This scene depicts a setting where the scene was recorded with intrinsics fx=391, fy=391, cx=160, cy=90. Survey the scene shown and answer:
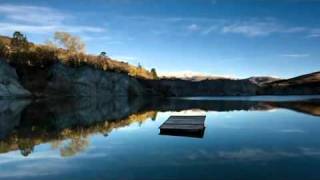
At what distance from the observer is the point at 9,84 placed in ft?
539

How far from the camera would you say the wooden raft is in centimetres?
4275

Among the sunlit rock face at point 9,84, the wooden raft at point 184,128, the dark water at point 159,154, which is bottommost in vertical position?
the dark water at point 159,154

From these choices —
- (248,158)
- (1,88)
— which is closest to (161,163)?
(248,158)

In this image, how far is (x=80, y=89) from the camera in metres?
198

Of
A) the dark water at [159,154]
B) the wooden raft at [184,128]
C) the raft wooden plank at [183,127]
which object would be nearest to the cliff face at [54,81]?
the dark water at [159,154]

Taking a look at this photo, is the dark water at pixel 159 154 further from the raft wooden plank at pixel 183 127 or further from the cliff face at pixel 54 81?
the cliff face at pixel 54 81

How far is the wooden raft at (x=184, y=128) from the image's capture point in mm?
42750

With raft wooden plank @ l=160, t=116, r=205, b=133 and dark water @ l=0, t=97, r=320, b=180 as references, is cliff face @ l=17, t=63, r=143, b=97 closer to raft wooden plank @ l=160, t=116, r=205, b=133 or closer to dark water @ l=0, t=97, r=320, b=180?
raft wooden plank @ l=160, t=116, r=205, b=133

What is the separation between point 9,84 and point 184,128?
5415 inches

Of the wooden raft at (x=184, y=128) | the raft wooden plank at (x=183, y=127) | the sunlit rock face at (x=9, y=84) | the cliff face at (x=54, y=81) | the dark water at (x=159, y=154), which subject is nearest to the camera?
the dark water at (x=159, y=154)

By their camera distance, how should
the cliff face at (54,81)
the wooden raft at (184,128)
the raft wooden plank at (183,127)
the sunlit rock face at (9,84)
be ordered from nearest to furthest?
the wooden raft at (184,128), the raft wooden plank at (183,127), the sunlit rock face at (9,84), the cliff face at (54,81)

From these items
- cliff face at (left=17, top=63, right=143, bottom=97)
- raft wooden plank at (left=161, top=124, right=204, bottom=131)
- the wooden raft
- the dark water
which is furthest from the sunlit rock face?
raft wooden plank at (left=161, top=124, right=204, bottom=131)

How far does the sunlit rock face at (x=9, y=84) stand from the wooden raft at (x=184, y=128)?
124m

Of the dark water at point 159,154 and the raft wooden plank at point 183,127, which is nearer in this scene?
the dark water at point 159,154
